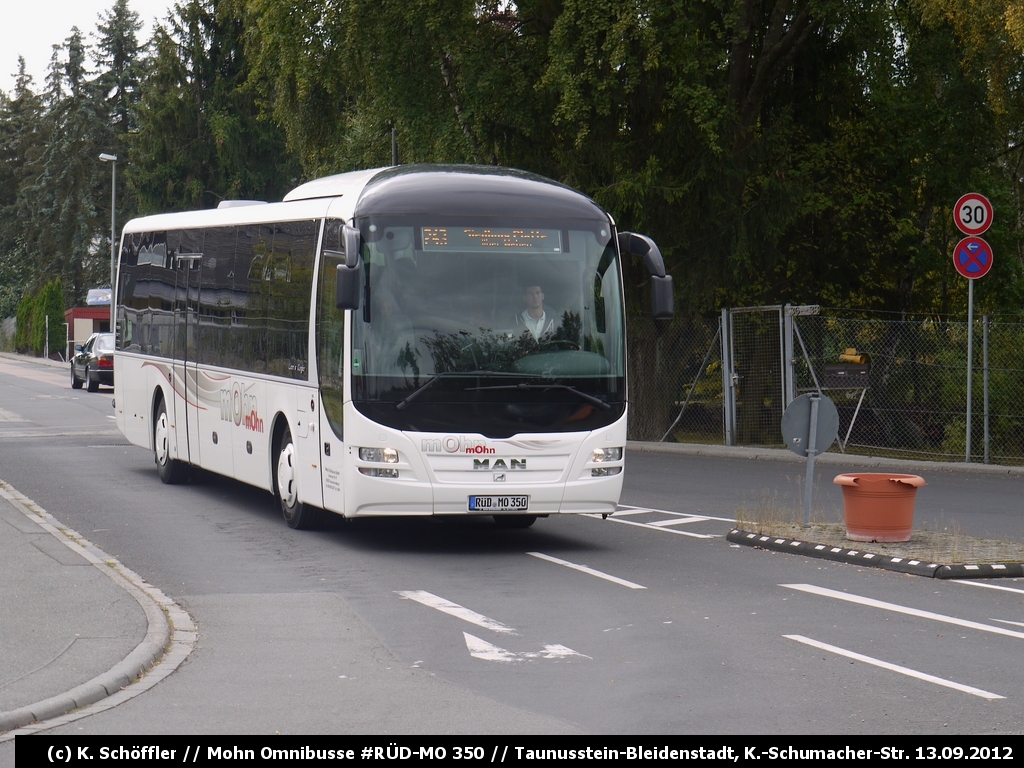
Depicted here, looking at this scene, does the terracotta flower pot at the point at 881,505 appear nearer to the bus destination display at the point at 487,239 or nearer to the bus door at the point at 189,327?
the bus destination display at the point at 487,239

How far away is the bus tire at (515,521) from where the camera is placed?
1506 centimetres

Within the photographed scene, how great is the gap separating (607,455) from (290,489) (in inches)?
134

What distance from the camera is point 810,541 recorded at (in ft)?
43.1

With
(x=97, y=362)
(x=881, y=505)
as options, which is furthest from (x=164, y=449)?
(x=97, y=362)

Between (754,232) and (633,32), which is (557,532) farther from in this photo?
(754,232)

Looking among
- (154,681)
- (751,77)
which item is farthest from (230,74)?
(154,681)

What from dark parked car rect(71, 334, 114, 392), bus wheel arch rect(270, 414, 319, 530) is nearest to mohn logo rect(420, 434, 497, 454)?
bus wheel arch rect(270, 414, 319, 530)

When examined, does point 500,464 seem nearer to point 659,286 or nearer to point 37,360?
point 659,286

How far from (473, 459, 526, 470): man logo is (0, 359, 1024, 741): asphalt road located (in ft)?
2.61

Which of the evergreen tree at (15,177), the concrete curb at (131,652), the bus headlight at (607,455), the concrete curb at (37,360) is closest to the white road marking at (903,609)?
the bus headlight at (607,455)

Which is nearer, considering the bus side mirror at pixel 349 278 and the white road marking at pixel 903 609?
the white road marking at pixel 903 609

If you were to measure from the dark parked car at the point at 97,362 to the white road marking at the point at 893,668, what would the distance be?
134ft

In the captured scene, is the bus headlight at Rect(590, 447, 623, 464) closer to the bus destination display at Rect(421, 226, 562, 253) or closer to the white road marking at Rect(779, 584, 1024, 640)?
the bus destination display at Rect(421, 226, 562, 253)

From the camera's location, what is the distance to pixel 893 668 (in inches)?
324
